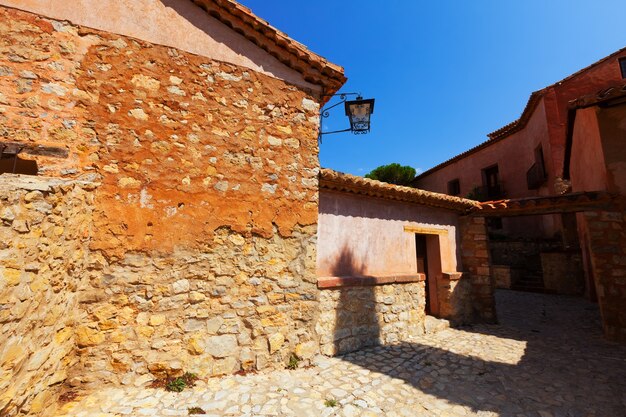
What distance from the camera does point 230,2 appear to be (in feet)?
14.8

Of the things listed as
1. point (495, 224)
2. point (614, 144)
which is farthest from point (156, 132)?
point (495, 224)

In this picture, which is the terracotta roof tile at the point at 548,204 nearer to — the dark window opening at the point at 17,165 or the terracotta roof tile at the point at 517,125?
the dark window opening at the point at 17,165

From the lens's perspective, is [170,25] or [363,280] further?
[363,280]

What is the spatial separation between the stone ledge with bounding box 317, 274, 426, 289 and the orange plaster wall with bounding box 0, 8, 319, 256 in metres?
1.15

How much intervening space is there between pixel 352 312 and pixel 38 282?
14.8ft

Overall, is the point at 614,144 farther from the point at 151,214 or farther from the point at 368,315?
the point at 151,214

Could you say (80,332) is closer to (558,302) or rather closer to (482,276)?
(482,276)

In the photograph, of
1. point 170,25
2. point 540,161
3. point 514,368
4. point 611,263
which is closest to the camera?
point 170,25

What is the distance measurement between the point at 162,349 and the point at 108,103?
3297 mm

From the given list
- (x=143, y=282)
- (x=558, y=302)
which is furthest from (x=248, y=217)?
(x=558, y=302)

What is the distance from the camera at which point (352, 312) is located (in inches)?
216

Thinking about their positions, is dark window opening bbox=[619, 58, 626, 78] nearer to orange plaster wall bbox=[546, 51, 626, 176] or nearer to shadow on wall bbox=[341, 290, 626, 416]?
orange plaster wall bbox=[546, 51, 626, 176]

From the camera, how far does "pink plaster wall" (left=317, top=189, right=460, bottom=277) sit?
5.56 metres

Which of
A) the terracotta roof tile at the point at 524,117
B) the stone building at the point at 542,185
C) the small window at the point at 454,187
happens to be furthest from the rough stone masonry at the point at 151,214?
the small window at the point at 454,187
